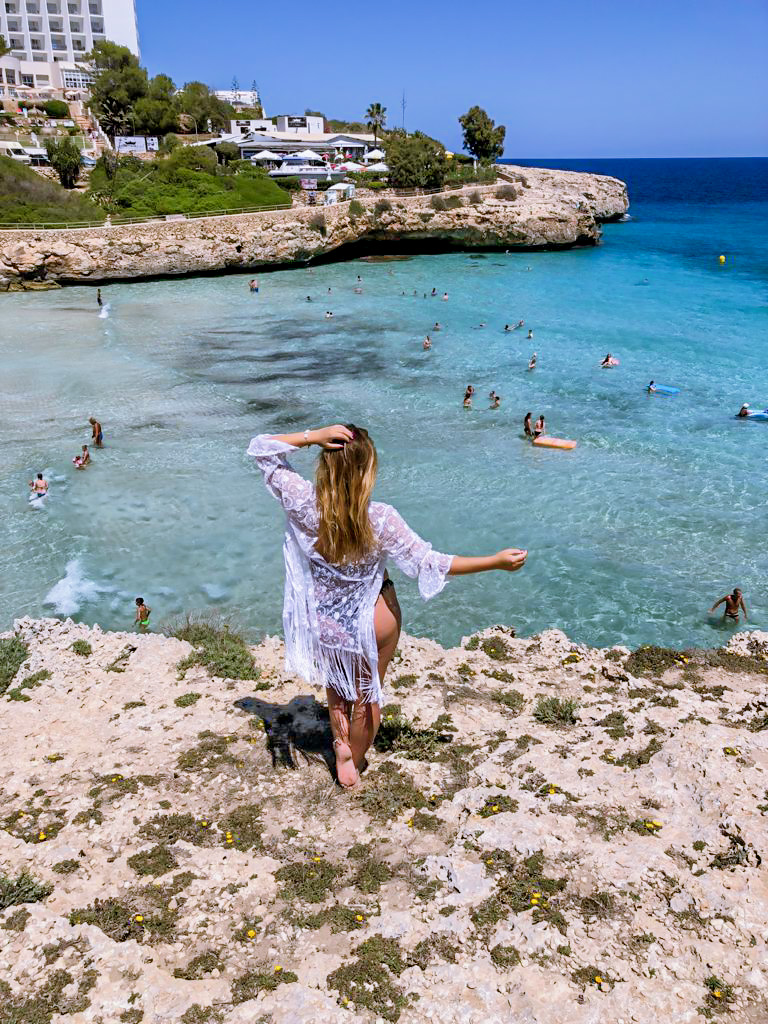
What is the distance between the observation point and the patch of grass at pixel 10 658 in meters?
9.27

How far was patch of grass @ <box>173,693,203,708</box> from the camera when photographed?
8.24 meters

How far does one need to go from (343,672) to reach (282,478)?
1.52 m

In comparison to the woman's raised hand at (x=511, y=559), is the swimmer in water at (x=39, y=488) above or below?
below

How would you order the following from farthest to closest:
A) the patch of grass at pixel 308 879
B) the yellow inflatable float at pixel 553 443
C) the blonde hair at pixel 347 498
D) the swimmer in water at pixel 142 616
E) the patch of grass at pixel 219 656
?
the yellow inflatable float at pixel 553 443 → the swimmer in water at pixel 142 616 → the patch of grass at pixel 219 656 → the patch of grass at pixel 308 879 → the blonde hair at pixel 347 498

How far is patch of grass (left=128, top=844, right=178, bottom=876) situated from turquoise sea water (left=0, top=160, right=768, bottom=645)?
7734 millimetres

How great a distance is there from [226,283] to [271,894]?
45.1 metres

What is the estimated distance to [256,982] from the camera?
4.50m

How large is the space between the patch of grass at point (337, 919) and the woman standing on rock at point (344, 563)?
137 centimetres

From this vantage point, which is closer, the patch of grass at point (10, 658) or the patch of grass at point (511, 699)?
the patch of grass at point (511, 699)

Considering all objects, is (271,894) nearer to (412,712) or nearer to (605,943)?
(605,943)

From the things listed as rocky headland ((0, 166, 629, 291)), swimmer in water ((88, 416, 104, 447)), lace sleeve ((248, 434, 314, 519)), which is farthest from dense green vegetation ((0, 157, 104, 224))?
lace sleeve ((248, 434, 314, 519))

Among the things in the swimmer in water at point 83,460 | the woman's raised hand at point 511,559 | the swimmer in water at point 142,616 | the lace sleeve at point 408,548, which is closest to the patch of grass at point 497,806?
the lace sleeve at point 408,548

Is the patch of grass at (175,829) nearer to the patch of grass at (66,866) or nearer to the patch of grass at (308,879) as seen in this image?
the patch of grass at (66,866)

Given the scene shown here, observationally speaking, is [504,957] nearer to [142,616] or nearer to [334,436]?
[334,436]
